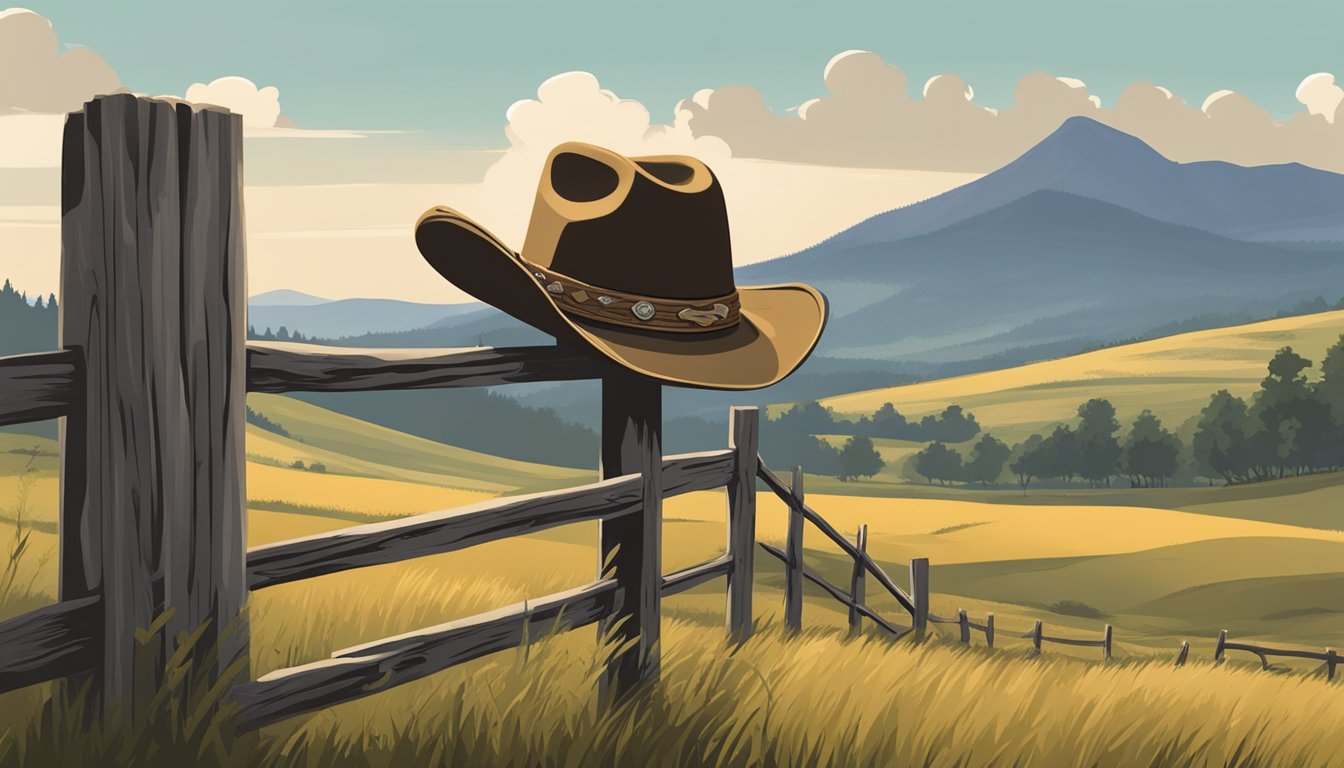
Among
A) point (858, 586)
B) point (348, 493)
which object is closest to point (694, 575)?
point (858, 586)

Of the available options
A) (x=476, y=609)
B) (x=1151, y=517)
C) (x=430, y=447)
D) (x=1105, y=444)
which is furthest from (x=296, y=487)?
(x=1105, y=444)

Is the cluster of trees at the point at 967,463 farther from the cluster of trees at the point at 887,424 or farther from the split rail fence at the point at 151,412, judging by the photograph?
the split rail fence at the point at 151,412

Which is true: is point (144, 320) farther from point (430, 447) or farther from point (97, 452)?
point (430, 447)

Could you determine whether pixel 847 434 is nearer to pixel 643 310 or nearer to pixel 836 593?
pixel 836 593

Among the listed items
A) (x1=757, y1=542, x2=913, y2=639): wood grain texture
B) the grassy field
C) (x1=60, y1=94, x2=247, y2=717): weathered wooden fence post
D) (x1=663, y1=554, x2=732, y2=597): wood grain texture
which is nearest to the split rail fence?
(x1=60, y1=94, x2=247, y2=717): weathered wooden fence post

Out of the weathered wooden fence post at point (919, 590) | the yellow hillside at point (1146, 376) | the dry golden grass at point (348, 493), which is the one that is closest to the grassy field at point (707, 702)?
the weathered wooden fence post at point (919, 590)

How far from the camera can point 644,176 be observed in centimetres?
419

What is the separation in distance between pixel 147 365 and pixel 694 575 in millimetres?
3469

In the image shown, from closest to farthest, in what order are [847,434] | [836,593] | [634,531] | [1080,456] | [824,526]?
[634,531] → [824,526] → [836,593] → [1080,456] → [847,434]

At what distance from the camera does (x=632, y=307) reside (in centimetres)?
418

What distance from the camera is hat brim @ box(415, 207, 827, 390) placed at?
154 inches

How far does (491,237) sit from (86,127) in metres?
1.23

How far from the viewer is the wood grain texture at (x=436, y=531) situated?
138 inches

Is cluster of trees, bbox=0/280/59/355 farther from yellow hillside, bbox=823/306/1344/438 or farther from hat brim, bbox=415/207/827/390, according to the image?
hat brim, bbox=415/207/827/390
